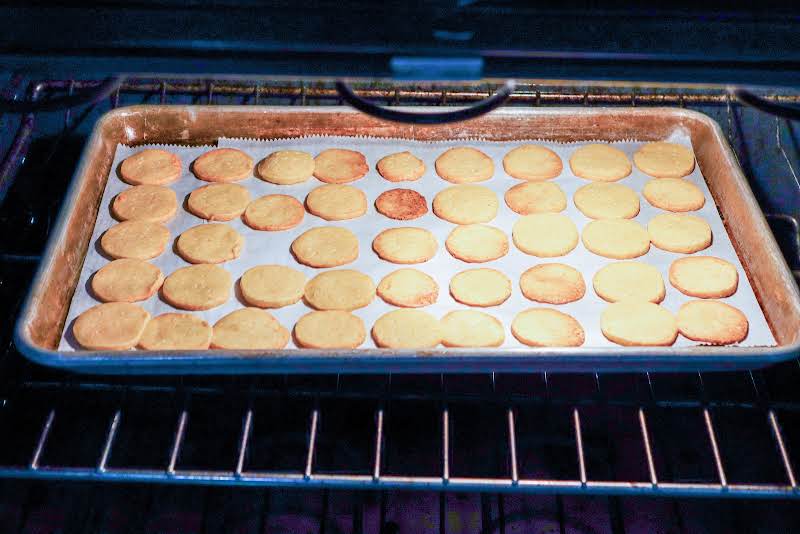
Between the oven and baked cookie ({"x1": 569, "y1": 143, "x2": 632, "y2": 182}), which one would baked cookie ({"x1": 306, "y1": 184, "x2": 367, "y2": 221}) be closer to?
the oven

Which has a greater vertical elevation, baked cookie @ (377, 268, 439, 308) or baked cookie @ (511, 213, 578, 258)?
baked cookie @ (511, 213, 578, 258)

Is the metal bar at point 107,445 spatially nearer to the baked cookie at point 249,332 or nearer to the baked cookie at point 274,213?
the baked cookie at point 249,332

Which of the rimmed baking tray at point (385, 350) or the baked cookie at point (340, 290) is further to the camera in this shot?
the baked cookie at point (340, 290)

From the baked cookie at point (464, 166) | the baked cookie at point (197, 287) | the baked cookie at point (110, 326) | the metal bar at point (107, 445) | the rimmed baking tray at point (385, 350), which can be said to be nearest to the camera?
the metal bar at point (107, 445)

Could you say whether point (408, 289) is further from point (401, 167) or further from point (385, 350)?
point (401, 167)

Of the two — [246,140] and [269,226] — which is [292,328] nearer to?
[269,226]

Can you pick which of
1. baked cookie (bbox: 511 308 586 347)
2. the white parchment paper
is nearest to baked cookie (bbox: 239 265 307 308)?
the white parchment paper

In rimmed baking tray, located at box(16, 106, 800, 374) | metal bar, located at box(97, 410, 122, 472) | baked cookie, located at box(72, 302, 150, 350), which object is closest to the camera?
metal bar, located at box(97, 410, 122, 472)

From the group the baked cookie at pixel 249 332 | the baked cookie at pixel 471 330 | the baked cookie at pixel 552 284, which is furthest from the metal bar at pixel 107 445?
the baked cookie at pixel 552 284
